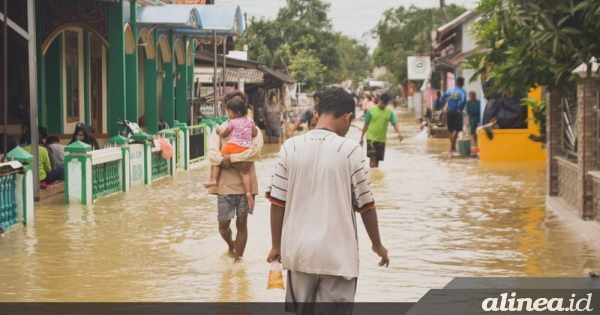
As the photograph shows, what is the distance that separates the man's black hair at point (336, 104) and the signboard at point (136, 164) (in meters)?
12.7

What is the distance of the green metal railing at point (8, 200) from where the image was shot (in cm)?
1274

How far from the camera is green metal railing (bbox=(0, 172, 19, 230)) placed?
41.8 ft

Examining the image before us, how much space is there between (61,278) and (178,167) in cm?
1316

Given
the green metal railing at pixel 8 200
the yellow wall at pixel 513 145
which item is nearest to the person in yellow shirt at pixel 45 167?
the green metal railing at pixel 8 200

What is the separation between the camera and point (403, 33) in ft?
269

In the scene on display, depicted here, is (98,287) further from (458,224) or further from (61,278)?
(458,224)

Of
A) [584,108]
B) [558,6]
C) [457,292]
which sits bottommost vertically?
[457,292]

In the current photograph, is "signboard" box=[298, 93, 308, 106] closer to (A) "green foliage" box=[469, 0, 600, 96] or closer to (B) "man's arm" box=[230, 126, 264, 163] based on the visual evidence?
(A) "green foliage" box=[469, 0, 600, 96]

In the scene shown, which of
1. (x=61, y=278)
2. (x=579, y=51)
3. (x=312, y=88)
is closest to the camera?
(x=61, y=278)

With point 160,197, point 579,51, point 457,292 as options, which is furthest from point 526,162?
point 457,292

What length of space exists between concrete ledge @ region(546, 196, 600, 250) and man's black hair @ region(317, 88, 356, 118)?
6.28 metres

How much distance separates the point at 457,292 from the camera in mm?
9227

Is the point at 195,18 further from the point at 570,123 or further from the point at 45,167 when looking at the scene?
the point at 570,123

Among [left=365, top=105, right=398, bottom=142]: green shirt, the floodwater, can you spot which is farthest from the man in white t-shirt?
[left=365, top=105, right=398, bottom=142]: green shirt
